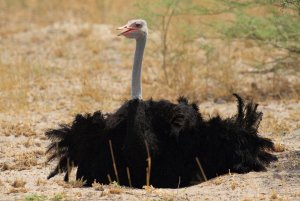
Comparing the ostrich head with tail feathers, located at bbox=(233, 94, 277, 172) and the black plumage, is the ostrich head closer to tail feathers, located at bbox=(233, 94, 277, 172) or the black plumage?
the black plumage

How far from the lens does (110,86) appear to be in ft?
42.4

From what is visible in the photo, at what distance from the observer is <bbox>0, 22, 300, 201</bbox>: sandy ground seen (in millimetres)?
6734

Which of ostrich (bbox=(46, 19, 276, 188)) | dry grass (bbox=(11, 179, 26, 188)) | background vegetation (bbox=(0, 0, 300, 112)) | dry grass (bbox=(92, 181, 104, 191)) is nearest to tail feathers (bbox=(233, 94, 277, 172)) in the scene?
ostrich (bbox=(46, 19, 276, 188))

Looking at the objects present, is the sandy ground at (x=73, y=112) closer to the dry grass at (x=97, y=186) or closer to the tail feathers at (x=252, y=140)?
the dry grass at (x=97, y=186)

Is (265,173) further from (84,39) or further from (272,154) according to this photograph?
(84,39)

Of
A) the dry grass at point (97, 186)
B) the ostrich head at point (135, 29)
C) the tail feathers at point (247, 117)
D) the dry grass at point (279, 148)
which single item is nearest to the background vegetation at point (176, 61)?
the dry grass at point (279, 148)

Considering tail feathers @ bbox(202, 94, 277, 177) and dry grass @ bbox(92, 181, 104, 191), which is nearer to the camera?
dry grass @ bbox(92, 181, 104, 191)

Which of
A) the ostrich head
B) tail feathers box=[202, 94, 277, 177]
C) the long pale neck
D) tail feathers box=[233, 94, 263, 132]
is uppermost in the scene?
the ostrich head

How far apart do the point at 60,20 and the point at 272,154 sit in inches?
426

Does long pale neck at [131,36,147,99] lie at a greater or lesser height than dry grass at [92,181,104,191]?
greater

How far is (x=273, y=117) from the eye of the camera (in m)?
10.6

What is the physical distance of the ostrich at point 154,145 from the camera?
7196 millimetres

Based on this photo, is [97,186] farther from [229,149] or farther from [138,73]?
[229,149]

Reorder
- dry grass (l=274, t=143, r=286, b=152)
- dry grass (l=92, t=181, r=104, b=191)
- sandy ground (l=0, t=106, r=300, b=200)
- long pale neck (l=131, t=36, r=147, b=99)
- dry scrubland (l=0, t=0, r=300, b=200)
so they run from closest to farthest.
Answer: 1. sandy ground (l=0, t=106, r=300, b=200)
2. dry grass (l=92, t=181, r=104, b=191)
3. dry scrubland (l=0, t=0, r=300, b=200)
4. long pale neck (l=131, t=36, r=147, b=99)
5. dry grass (l=274, t=143, r=286, b=152)
